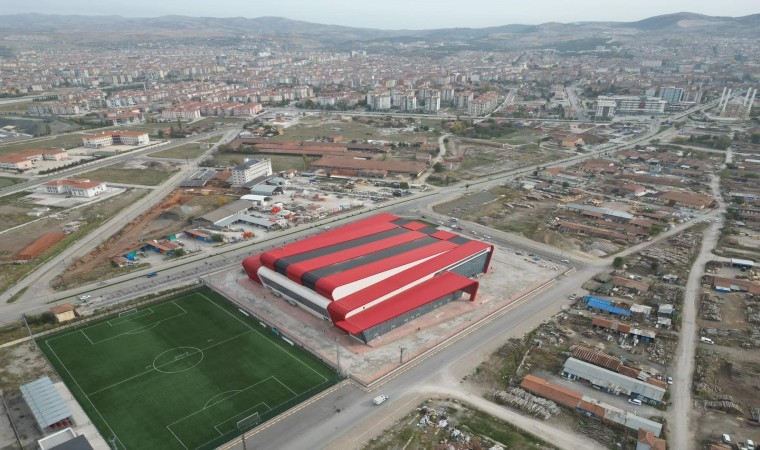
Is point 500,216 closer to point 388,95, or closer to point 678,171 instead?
point 678,171

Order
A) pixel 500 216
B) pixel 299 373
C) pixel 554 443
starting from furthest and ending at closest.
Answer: pixel 500 216
pixel 299 373
pixel 554 443

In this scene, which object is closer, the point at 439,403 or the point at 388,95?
the point at 439,403

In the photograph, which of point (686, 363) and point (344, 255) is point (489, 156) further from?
point (686, 363)

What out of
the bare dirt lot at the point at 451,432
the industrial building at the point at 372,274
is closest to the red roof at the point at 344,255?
the industrial building at the point at 372,274


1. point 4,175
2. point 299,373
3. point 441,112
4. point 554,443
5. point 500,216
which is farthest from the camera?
point 441,112

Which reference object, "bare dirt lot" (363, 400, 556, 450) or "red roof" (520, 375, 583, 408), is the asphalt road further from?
"bare dirt lot" (363, 400, 556, 450)

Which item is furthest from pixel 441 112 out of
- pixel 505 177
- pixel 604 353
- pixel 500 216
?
pixel 604 353
